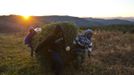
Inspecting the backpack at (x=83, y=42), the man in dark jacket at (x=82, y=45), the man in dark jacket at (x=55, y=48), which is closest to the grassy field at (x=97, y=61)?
the man in dark jacket at (x=82, y=45)

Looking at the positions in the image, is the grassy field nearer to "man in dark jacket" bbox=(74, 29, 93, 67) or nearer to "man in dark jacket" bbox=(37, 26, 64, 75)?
"man in dark jacket" bbox=(74, 29, 93, 67)

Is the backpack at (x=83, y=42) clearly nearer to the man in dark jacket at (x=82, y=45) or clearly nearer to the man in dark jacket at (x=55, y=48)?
the man in dark jacket at (x=82, y=45)

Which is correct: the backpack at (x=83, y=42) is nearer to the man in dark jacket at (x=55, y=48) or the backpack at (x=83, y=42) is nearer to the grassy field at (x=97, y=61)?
the man in dark jacket at (x=55, y=48)

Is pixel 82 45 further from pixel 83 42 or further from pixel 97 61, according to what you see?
pixel 97 61

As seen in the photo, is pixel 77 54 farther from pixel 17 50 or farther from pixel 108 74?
pixel 17 50

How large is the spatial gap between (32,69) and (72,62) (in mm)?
1522

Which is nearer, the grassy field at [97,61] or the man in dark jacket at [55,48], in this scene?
the man in dark jacket at [55,48]

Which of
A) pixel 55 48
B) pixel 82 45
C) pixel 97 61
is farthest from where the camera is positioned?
pixel 97 61

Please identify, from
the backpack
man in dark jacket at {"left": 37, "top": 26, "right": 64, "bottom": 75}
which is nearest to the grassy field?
man in dark jacket at {"left": 37, "top": 26, "right": 64, "bottom": 75}

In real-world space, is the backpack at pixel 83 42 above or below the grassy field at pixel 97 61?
above

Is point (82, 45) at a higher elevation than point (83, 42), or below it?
below

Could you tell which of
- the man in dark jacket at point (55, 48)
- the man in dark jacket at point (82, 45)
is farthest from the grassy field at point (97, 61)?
the man in dark jacket at point (55, 48)

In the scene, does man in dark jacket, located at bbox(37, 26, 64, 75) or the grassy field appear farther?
the grassy field

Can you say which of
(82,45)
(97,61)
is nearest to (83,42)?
(82,45)
